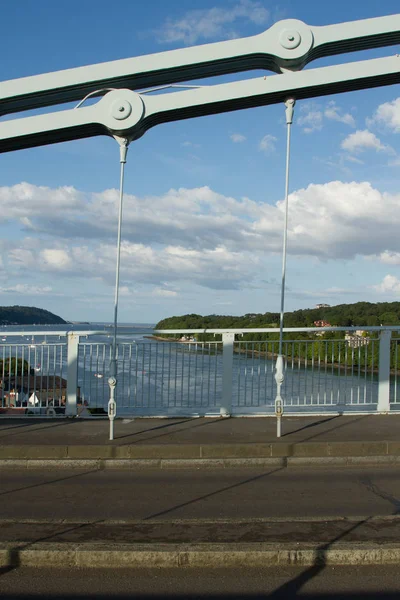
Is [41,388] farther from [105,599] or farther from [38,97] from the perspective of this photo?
[105,599]

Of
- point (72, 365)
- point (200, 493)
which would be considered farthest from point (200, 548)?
point (72, 365)

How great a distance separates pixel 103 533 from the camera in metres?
4.75

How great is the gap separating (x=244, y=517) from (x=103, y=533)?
1296mm

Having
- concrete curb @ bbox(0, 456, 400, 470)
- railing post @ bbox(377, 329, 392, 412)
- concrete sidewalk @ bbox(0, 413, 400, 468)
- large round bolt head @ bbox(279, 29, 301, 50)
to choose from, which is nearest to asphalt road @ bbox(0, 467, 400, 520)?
concrete curb @ bbox(0, 456, 400, 470)

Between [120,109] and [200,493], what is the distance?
18.7ft

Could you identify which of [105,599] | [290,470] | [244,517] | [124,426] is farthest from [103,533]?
[124,426]

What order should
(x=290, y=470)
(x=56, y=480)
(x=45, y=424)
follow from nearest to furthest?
(x=56, y=480)
(x=290, y=470)
(x=45, y=424)

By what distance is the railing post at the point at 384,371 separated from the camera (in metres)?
10.2

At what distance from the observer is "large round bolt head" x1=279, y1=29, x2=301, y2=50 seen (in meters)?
9.16

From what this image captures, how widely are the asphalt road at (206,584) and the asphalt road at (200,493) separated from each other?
3.70 feet

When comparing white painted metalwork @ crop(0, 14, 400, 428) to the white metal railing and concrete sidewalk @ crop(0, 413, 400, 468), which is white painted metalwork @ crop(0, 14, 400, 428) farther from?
concrete sidewalk @ crop(0, 413, 400, 468)

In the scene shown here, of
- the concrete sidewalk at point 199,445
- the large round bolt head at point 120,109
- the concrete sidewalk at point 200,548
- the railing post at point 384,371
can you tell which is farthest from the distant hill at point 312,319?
the concrete sidewalk at point 200,548

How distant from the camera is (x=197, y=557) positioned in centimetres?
438

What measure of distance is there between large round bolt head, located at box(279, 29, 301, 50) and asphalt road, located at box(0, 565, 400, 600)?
747cm
